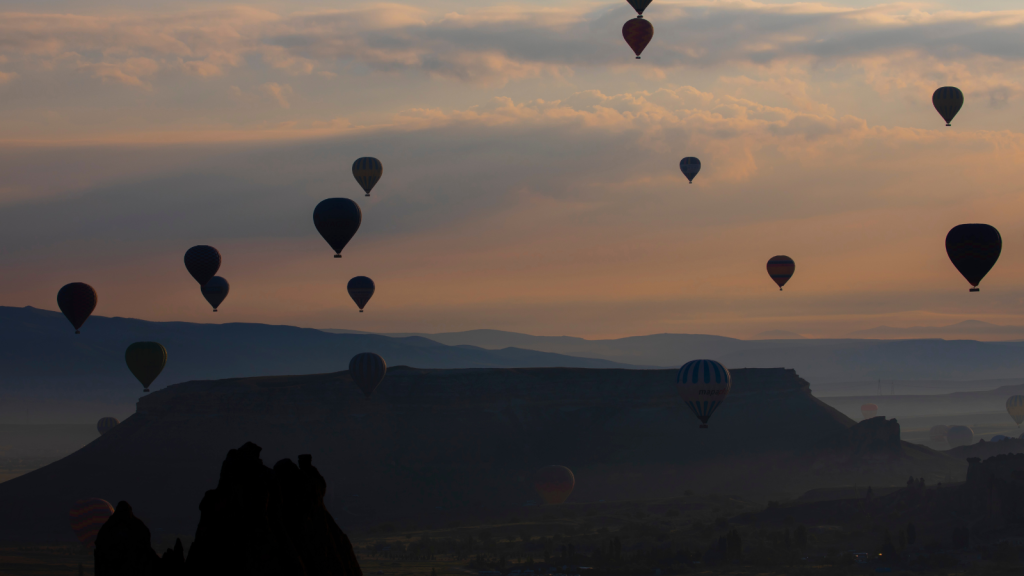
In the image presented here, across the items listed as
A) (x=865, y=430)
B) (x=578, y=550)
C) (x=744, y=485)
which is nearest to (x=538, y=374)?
(x=744, y=485)

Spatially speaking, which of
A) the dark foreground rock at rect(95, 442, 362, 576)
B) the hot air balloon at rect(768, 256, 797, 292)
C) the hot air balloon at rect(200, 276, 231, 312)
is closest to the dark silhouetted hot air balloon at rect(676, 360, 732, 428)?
the hot air balloon at rect(768, 256, 797, 292)

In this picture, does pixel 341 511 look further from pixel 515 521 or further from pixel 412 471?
pixel 515 521

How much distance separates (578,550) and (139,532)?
266ft

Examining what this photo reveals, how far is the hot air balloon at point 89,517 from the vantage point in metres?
106

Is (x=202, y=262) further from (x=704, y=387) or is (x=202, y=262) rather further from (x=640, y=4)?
(x=704, y=387)

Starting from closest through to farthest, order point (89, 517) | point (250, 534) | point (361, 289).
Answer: point (250, 534) < point (89, 517) < point (361, 289)

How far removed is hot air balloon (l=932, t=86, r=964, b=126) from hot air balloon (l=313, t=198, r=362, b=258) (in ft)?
180

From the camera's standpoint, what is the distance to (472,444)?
156m

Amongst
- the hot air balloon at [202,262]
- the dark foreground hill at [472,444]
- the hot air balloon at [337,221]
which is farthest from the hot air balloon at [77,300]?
the dark foreground hill at [472,444]

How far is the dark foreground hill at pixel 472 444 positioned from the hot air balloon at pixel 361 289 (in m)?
27.6

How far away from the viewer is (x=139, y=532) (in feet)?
88.5

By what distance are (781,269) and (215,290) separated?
204 feet

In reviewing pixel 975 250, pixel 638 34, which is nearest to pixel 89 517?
pixel 638 34

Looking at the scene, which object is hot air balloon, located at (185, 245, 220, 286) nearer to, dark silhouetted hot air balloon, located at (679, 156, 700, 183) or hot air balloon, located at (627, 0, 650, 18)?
hot air balloon, located at (627, 0, 650, 18)
